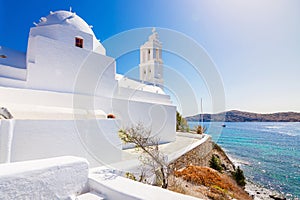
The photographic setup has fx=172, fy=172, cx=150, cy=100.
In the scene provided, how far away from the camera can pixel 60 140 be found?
16.6 ft

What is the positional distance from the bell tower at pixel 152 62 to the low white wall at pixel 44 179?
14.7 m

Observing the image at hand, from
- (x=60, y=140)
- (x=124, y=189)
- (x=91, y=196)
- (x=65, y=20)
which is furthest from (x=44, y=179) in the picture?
(x=65, y=20)

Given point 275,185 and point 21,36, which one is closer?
point 21,36

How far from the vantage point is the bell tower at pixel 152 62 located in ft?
55.7

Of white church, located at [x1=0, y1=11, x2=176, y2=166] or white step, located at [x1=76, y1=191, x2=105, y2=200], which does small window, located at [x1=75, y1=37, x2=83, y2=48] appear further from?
white step, located at [x1=76, y1=191, x2=105, y2=200]

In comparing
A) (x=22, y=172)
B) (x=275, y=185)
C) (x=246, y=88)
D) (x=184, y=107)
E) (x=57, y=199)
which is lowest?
(x=275, y=185)

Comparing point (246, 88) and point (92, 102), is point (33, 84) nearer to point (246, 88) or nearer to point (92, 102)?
point (92, 102)

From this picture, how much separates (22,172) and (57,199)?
0.55m

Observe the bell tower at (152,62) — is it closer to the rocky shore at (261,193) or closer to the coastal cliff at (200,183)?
the coastal cliff at (200,183)

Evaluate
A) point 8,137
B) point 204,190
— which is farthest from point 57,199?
point 204,190

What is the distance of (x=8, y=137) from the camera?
12.9ft

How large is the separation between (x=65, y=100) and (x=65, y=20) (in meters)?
5.57

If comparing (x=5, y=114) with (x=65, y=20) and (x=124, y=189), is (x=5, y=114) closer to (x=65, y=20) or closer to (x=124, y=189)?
(x=124, y=189)

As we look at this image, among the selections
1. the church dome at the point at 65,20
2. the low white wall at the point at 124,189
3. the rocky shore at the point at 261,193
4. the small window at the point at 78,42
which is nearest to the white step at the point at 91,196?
the low white wall at the point at 124,189
